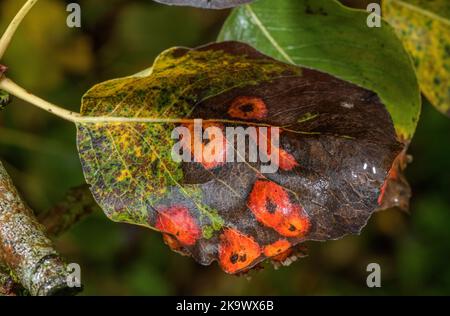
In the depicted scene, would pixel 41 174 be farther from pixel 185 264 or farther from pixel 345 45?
pixel 345 45

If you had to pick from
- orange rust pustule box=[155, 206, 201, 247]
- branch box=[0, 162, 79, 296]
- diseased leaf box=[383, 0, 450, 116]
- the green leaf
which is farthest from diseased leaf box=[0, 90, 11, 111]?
diseased leaf box=[383, 0, 450, 116]

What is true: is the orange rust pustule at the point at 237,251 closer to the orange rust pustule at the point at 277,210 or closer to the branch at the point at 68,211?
the orange rust pustule at the point at 277,210

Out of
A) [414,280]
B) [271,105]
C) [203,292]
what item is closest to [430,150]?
[414,280]

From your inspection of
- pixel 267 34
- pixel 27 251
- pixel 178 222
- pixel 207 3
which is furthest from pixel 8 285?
pixel 267 34

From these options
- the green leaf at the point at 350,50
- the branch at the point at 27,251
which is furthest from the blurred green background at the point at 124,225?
the branch at the point at 27,251

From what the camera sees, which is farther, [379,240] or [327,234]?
[379,240]

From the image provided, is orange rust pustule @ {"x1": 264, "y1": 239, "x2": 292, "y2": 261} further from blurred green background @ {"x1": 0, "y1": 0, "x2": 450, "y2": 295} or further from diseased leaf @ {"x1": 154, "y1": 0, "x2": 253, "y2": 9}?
blurred green background @ {"x1": 0, "y1": 0, "x2": 450, "y2": 295}
